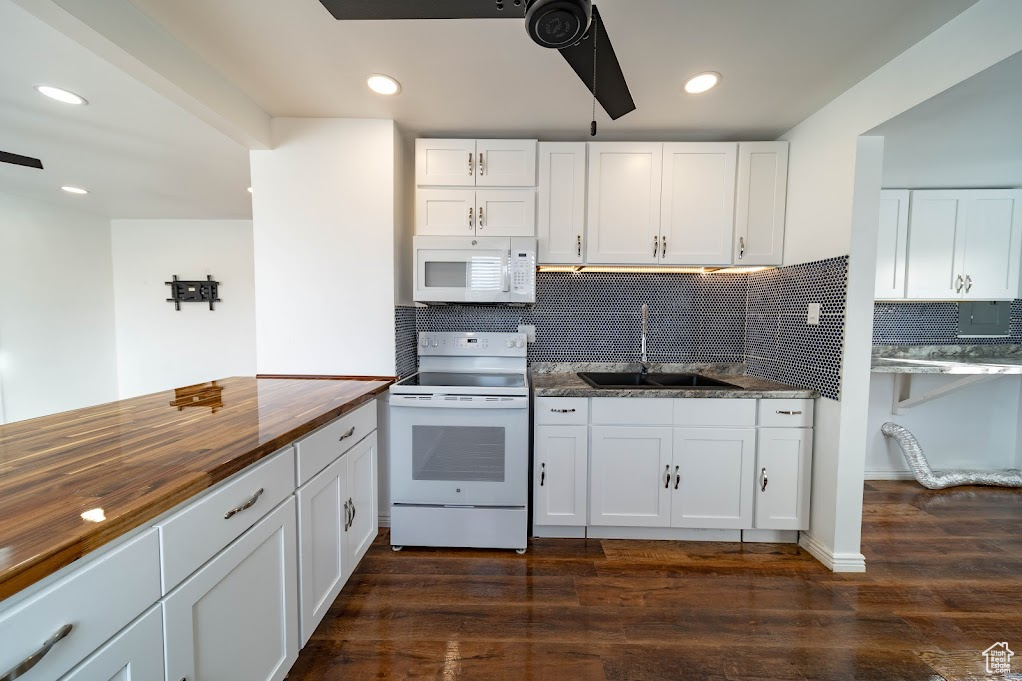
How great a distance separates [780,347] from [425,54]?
2.51m

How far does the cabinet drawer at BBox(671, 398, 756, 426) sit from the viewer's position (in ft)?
6.56

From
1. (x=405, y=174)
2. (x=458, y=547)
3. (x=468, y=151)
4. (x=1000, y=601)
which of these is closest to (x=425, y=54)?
(x=468, y=151)

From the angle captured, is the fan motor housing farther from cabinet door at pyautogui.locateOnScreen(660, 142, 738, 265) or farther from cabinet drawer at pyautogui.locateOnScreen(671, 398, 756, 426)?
cabinet drawer at pyautogui.locateOnScreen(671, 398, 756, 426)

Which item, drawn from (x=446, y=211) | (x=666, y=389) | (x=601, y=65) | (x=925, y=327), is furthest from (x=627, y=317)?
(x=925, y=327)

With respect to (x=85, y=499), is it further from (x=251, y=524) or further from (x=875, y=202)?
(x=875, y=202)

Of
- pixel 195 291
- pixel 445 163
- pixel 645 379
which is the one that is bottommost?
pixel 645 379

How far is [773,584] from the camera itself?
69.1 inches

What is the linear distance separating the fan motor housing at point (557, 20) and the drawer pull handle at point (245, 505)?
141 centimetres

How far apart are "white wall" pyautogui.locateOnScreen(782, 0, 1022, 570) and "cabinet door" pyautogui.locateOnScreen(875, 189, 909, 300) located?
3.34 feet

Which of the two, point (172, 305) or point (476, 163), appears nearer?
point (476, 163)

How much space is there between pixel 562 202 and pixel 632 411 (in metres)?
1.31

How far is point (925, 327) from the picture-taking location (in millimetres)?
2781

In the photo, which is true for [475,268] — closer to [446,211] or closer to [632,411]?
[446,211]

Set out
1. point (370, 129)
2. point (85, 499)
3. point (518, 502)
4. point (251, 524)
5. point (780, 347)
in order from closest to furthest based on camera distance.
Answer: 1. point (85, 499)
2. point (251, 524)
3. point (518, 502)
4. point (370, 129)
5. point (780, 347)
